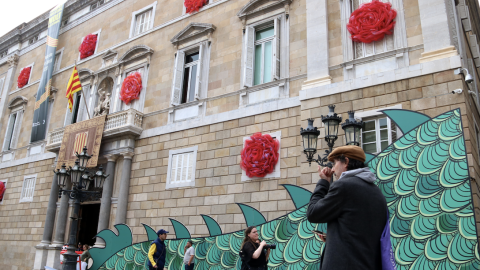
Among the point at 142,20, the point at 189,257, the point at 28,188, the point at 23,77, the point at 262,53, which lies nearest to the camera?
the point at 189,257

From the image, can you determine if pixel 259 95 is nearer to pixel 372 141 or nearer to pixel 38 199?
pixel 372 141

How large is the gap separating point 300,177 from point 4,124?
20.7 meters

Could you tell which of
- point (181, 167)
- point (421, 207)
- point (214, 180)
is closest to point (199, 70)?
point (181, 167)

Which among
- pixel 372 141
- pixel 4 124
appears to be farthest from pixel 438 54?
pixel 4 124

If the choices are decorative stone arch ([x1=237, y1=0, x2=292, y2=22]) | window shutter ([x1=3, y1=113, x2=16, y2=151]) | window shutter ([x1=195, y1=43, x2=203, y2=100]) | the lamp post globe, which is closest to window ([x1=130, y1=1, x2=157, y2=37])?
window shutter ([x1=195, y1=43, x2=203, y2=100])

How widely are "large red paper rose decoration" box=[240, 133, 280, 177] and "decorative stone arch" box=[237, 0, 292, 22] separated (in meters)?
4.30

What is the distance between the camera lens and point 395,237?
6.55 meters

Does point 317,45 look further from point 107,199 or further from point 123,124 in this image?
point 107,199

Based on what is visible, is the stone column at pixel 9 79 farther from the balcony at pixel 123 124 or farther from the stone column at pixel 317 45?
the stone column at pixel 317 45

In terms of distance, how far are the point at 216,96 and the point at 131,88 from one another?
4727 millimetres

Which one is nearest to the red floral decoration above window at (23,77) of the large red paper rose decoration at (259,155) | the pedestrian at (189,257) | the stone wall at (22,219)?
the stone wall at (22,219)

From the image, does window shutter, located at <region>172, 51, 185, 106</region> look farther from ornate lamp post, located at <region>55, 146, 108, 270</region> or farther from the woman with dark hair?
the woman with dark hair

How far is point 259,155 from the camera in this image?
11.5 metres

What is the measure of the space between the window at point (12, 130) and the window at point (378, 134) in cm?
2035
